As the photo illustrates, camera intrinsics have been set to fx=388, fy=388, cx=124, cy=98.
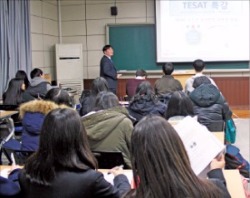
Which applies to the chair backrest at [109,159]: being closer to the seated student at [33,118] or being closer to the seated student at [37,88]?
Answer: the seated student at [33,118]

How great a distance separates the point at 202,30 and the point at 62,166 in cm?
663

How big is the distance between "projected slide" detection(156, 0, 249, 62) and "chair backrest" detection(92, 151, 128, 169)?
18.2ft

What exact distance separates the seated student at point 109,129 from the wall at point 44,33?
4.81 metres

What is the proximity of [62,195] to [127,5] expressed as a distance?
274 inches

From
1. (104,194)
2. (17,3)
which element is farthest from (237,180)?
(17,3)

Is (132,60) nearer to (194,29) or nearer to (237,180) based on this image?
(194,29)

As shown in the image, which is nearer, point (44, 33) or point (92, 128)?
point (92, 128)

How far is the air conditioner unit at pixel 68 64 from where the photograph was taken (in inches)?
306

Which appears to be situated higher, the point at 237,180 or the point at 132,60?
the point at 132,60

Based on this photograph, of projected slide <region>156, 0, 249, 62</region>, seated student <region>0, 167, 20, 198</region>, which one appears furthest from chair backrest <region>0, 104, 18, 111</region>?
projected slide <region>156, 0, 249, 62</region>

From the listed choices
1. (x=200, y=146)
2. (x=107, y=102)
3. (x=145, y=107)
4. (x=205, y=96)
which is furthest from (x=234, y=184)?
(x=205, y=96)

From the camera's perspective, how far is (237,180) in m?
2.06

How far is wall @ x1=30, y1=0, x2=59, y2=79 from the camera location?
23.8 feet

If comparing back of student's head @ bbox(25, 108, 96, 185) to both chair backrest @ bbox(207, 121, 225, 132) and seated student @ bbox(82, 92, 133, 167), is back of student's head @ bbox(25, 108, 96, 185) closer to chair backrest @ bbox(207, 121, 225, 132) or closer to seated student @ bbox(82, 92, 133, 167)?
seated student @ bbox(82, 92, 133, 167)
